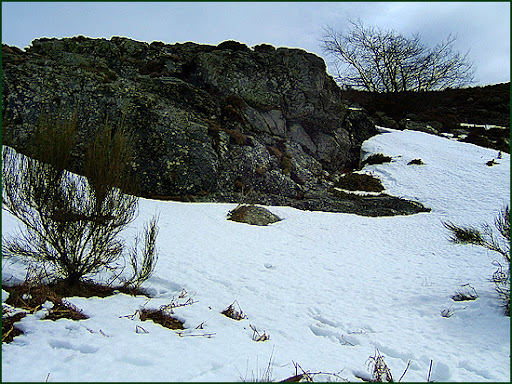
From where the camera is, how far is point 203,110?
15.4 metres

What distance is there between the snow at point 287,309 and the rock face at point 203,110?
1948mm

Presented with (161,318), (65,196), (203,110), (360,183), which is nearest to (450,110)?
(360,183)

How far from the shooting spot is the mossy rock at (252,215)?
1152cm

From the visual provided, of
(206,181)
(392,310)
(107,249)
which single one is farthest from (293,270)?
(206,181)

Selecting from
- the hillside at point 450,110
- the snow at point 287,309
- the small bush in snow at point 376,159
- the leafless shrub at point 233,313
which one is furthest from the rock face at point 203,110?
the hillside at point 450,110

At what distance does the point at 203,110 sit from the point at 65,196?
1125cm

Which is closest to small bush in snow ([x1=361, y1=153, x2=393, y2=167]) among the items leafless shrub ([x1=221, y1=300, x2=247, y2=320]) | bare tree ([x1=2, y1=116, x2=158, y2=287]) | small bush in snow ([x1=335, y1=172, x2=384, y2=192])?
small bush in snow ([x1=335, y1=172, x2=384, y2=192])

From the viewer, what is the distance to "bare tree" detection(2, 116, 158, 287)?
15.2ft

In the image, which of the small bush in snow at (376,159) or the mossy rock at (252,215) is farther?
the small bush in snow at (376,159)

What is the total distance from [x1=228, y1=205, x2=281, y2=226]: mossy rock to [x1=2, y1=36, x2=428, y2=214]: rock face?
151 cm

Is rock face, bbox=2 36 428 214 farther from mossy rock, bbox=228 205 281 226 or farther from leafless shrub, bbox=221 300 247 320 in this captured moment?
leafless shrub, bbox=221 300 247 320

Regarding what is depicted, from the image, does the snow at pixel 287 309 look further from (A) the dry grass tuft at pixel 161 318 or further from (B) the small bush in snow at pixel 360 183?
(B) the small bush in snow at pixel 360 183

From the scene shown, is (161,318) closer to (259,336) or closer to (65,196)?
(259,336)

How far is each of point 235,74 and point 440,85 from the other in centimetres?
2454
